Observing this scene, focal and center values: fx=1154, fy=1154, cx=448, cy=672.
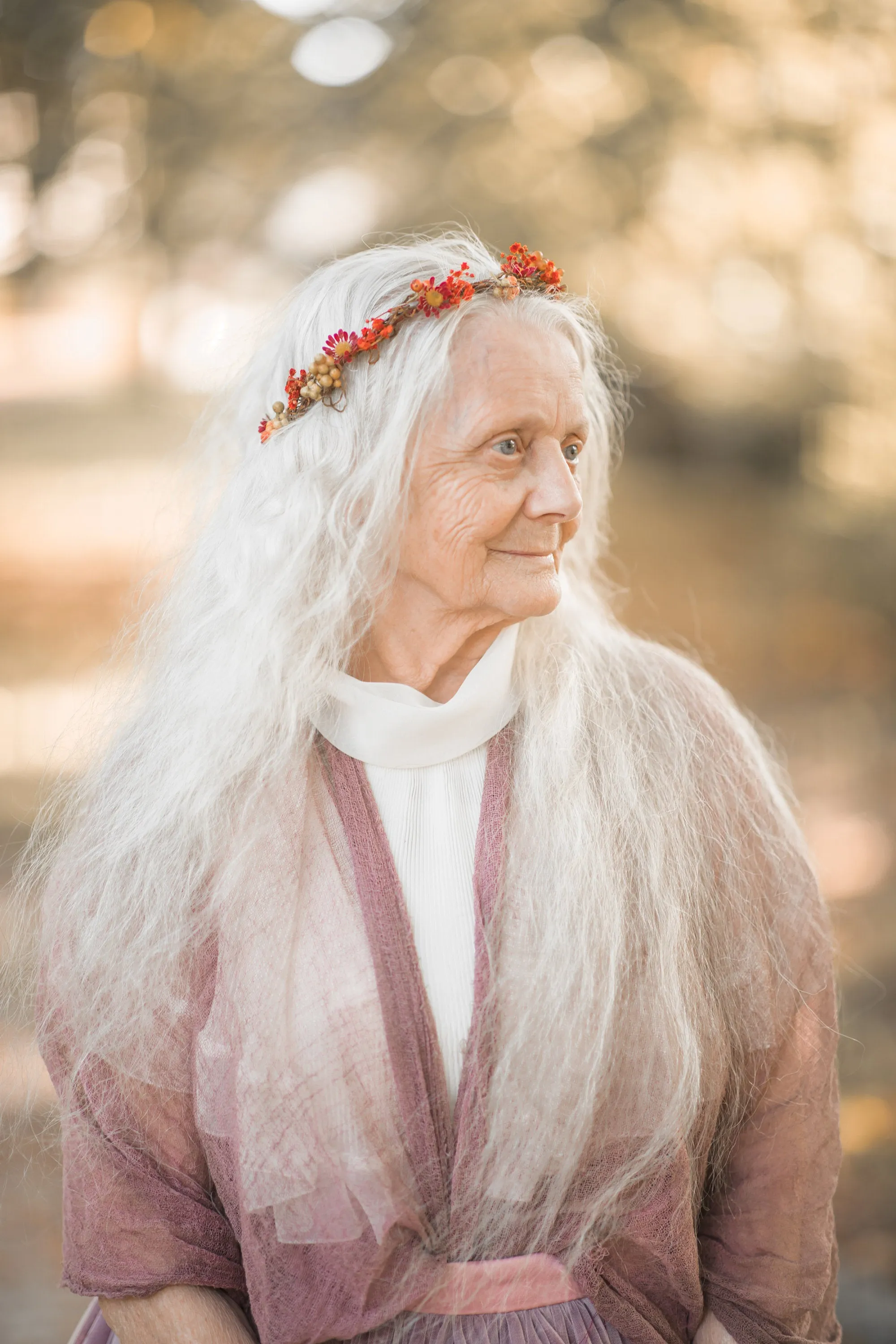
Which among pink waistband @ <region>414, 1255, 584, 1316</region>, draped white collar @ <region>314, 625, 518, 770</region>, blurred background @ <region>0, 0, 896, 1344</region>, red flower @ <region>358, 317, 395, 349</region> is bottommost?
pink waistband @ <region>414, 1255, 584, 1316</region>

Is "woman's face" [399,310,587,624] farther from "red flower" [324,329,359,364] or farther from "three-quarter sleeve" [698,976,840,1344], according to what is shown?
"three-quarter sleeve" [698,976,840,1344]

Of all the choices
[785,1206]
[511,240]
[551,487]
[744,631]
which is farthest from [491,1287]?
[511,240]

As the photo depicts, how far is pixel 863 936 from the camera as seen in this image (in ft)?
9.08

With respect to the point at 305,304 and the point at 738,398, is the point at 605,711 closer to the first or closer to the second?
the point at 305,304

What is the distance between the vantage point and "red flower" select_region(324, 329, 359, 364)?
1.06m

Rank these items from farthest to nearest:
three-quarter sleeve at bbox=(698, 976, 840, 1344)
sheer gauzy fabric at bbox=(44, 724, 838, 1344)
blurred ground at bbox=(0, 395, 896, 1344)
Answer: blurred ground at bbox=(0, 395, 896, 1344)
three-quarter sleeve at bbox=(698, 976, 840, 1344)
sheer gauzy fabric at bbox=(44, 724, 838, 1344)

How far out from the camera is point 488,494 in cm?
106

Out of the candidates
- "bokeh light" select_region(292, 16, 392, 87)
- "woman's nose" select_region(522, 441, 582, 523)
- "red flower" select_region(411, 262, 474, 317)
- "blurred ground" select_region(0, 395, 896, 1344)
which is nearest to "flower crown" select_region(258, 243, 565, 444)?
"red flower" select_region(411, 262, 474, 317)

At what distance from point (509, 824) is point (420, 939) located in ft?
0.46

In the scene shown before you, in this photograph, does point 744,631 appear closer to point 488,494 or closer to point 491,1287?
point 488,494

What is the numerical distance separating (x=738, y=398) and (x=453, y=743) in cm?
199

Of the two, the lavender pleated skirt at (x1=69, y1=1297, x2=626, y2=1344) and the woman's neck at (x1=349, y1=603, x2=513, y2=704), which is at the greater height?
the woman's neck at (x1=349, y1=603, x2=513, y2=704)

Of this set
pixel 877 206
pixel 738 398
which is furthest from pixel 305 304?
pixel 877 206

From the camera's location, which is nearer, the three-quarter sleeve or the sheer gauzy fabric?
the sheer gauzy fabric
